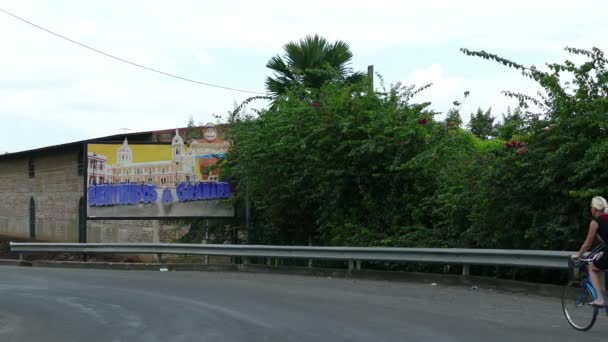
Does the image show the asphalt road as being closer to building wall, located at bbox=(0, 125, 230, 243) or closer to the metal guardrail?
the metal guardrail

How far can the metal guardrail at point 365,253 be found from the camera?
1277 centimetres

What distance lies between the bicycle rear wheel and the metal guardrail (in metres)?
2.20

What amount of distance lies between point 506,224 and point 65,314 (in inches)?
315

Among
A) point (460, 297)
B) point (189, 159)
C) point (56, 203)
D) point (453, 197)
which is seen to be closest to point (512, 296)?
point (460, 297)

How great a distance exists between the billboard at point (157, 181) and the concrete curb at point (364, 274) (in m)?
2.16

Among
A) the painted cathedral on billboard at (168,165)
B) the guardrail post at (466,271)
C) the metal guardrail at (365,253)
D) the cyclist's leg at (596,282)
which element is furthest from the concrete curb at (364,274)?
the cyclist's leg at (596,282)

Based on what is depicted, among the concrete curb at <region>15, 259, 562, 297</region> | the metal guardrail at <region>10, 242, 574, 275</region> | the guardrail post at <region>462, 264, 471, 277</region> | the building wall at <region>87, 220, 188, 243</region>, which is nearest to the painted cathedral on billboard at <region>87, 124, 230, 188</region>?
the metal guardrail at <region>10, 242, 574, 275</region>

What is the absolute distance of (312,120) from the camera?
1928 centimetres

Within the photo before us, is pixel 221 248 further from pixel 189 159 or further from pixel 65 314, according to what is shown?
pixel 65 314

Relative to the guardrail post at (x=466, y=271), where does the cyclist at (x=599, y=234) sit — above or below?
above

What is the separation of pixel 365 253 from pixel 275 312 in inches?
217

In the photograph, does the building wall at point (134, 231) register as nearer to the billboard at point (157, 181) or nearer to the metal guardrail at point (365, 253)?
the billboard at point (157, 181)

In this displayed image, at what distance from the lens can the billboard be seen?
2389cm

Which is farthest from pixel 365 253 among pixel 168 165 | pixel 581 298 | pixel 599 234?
pixel 168 165
